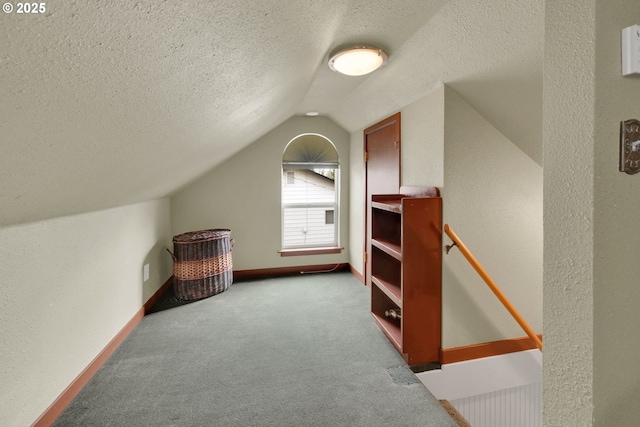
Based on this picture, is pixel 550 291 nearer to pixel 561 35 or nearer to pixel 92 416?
pixel 561 35

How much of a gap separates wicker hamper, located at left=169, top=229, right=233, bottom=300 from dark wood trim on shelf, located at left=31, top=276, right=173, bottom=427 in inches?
16.6

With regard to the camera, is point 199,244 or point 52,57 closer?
point 52,57

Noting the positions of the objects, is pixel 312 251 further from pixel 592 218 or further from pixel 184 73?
pixel 592 218

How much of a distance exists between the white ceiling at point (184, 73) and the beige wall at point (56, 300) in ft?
0.42

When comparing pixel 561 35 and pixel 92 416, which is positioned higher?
pixel 561 35

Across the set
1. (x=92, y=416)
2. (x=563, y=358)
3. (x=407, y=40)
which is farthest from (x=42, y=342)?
(x=407, y=40)

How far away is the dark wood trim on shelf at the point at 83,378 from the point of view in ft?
4.17

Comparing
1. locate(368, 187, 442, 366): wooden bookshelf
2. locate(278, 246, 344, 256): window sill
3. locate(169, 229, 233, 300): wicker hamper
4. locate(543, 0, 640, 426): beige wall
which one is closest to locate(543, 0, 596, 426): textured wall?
locate(543, 0, 640, 426): beige wall

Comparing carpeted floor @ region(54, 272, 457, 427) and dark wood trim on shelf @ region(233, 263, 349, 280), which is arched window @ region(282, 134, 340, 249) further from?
carpeted floor @ region(54, 272, 457, 427)

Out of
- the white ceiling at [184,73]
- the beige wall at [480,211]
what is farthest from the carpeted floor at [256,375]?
the white ceiling at [184,73]

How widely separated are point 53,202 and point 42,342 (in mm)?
636

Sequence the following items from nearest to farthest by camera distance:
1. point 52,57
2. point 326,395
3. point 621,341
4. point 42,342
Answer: point 52,57, point 621,341, point 42,342, point 326,395

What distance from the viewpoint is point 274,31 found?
1.04m

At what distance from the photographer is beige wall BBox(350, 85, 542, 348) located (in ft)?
5.73
